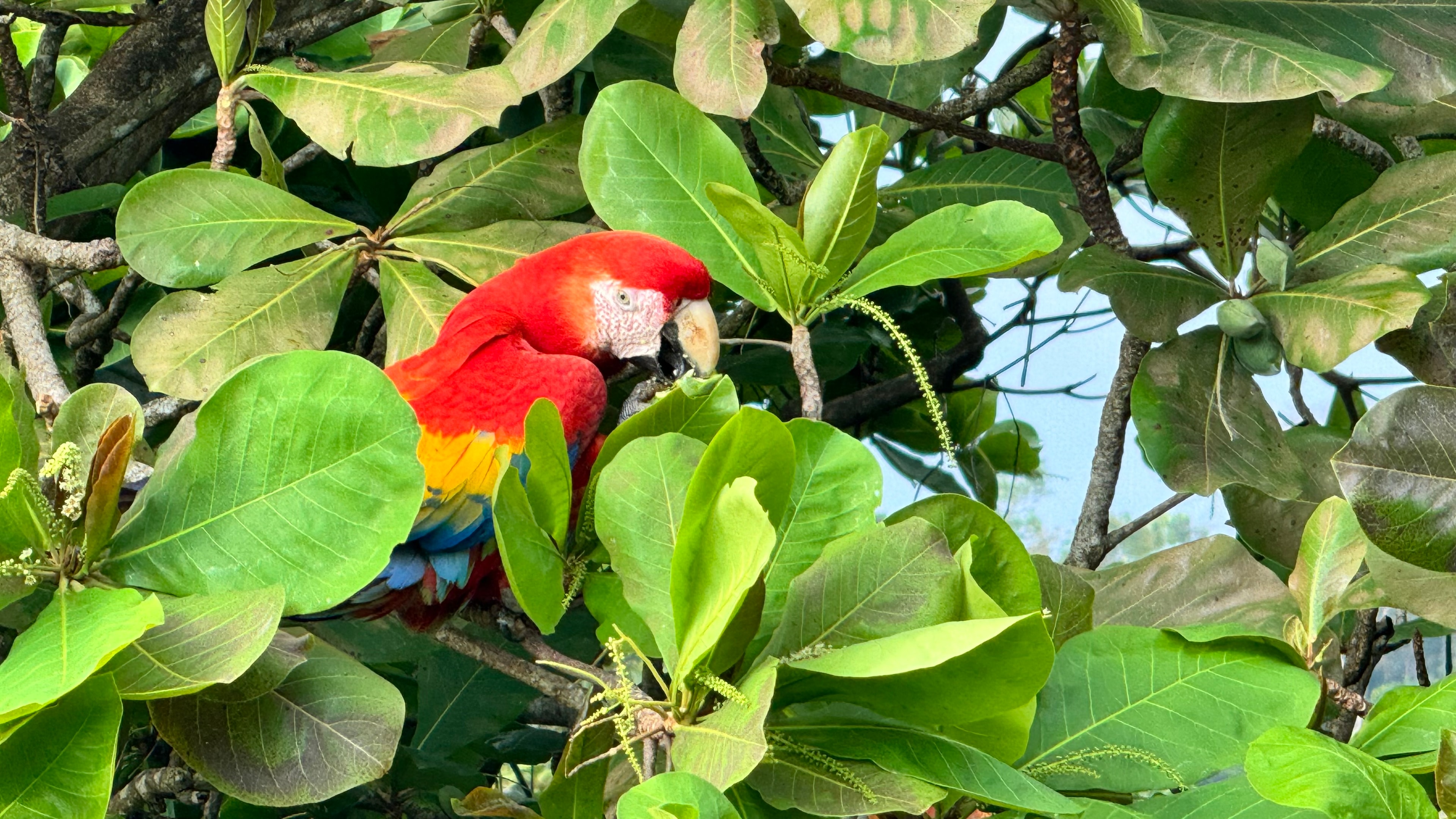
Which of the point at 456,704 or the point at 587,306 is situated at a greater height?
the point at 587,306

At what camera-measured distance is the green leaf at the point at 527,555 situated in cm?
46

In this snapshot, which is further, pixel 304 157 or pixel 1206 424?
pixel 304 157

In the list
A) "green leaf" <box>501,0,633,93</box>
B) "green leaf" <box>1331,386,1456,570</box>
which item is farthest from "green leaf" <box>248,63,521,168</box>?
"green leaf" <box>1331,386,1456,570</box>

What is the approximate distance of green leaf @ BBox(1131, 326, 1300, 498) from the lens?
0.75 meters

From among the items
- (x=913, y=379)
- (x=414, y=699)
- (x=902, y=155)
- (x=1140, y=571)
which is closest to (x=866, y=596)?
(x=1140, y=571)

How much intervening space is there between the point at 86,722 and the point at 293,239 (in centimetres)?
44

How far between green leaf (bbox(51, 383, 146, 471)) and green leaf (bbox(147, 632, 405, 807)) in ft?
0.46

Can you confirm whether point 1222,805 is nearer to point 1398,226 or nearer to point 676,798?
point 676,798

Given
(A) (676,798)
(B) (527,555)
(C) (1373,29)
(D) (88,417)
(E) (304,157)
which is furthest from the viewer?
(E) (304,157)

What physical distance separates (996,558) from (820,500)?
7 centimetres

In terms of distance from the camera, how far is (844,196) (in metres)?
0.55

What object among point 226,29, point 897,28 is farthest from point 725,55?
point 226,29

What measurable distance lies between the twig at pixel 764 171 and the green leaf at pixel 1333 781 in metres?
0.58

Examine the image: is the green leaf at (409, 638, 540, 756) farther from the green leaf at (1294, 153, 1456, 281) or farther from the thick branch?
the green leaf at (1294, 153, 1456, 281)
